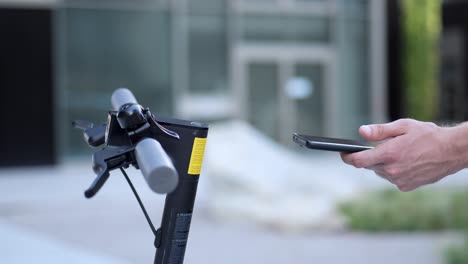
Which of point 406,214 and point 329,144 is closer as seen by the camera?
point 329,144

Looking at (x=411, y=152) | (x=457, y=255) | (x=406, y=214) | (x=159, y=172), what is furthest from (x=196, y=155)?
(x=406, y=214)

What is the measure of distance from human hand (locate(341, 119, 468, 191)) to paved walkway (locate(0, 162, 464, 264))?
5255 millimetres

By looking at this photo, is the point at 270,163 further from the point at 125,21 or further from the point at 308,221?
the point at 125,21

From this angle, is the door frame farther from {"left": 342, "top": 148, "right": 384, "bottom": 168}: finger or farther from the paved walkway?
{"left": 342, "top": 148, "right": 384, "bottom": 168}: finger

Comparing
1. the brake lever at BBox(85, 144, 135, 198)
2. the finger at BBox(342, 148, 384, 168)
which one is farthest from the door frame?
the brake lever at BBox(85, 144, 135, 198)

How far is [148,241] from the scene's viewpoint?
7.85 meters

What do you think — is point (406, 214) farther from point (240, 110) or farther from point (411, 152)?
point (240, 110)

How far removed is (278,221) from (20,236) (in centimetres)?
285

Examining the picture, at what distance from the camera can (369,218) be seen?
27.6 feet

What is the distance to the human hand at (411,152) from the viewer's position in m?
1.59

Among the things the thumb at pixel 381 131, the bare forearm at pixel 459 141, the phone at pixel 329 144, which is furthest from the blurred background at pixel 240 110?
the phone at pixel 329 144

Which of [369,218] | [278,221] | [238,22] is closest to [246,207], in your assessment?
[278,221]

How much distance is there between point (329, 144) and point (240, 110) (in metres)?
15.6

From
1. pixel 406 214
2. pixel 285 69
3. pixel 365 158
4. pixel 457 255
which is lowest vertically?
pixel 406 214
